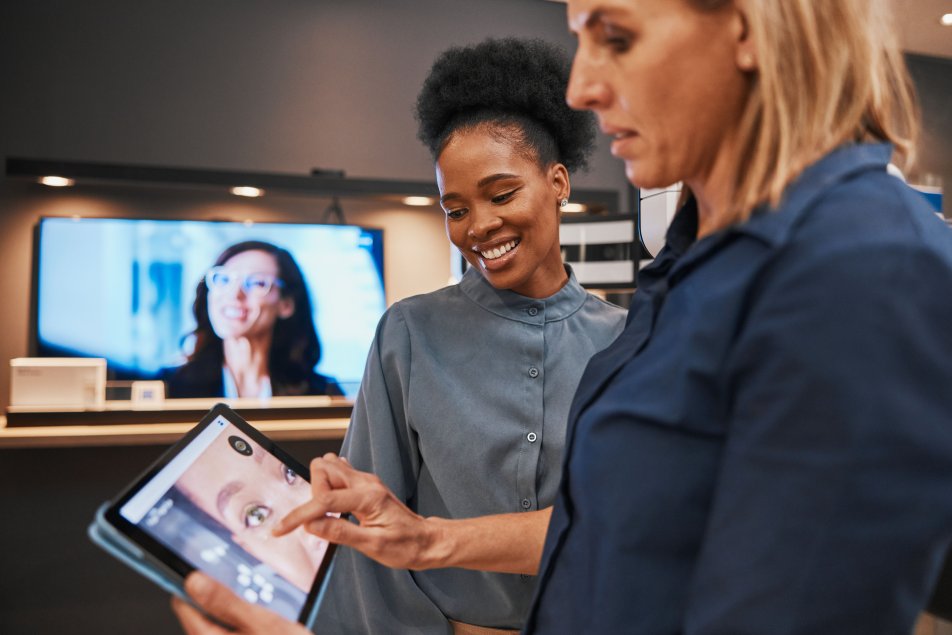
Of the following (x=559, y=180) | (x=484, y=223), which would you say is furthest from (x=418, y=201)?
(x=484, y=223)

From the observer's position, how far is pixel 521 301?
1.23 metres

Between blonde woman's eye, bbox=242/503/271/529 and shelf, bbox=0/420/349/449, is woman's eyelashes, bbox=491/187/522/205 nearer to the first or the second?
blonde woman's eye, bbox=242/503/271/529

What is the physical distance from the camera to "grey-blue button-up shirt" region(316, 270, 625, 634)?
1130 millimetres

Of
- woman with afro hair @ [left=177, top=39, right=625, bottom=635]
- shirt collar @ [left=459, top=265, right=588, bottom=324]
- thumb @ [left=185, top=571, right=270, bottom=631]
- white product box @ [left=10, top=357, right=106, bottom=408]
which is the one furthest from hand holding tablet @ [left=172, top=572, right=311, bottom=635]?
white product box @ [left=10, top=357, right=106, bottom=408]

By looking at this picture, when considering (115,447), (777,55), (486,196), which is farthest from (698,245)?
(115,447)

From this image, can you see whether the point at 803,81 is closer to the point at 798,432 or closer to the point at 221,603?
the point at 798,432

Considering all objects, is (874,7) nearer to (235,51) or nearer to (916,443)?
(916,443)

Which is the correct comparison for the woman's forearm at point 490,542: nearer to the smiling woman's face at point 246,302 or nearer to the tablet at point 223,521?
the tablet at point 223,521

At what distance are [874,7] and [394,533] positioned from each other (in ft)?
2.33

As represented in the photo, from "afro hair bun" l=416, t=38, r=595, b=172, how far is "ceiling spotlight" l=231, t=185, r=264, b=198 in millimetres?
2066

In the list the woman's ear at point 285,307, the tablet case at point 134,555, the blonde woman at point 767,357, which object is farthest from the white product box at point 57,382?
the blonde woman at point 767,357

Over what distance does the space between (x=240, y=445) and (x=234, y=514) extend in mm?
102

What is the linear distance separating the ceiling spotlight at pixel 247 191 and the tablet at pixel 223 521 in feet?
8.25

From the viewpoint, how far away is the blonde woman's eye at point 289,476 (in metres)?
0.91
